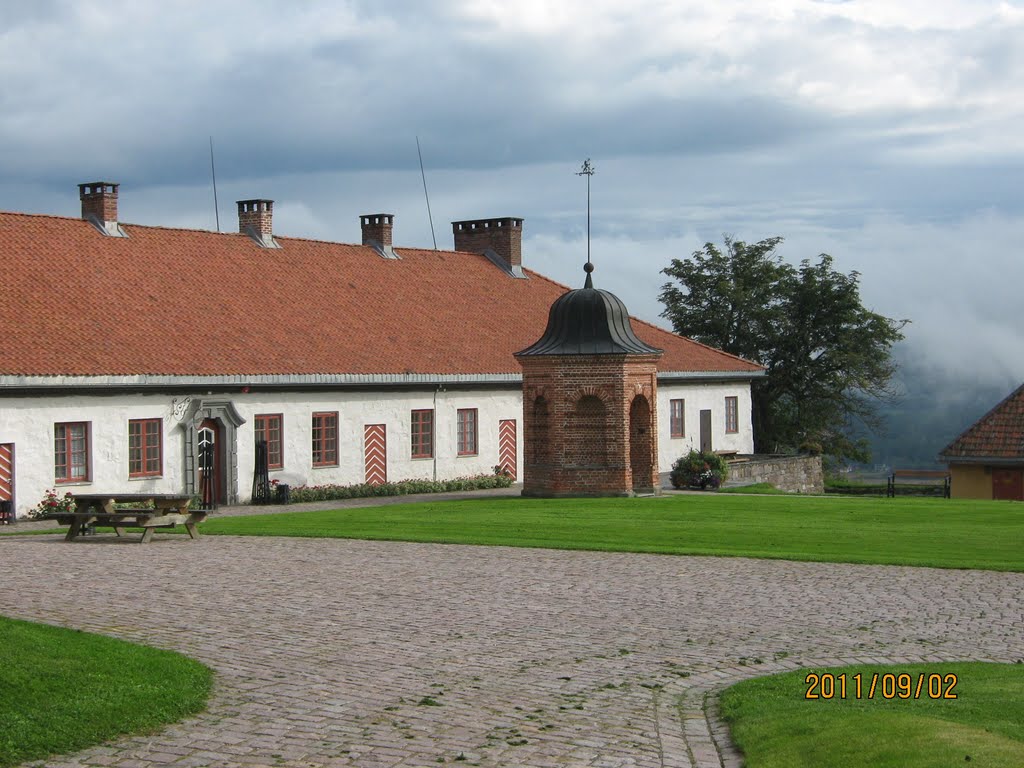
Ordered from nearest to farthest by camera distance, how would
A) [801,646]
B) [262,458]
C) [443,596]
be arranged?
[801,646], [443,596], [262,458]

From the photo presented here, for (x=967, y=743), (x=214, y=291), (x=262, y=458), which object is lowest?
(x=967, y=743)

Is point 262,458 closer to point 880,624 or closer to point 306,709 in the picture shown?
point 880,624

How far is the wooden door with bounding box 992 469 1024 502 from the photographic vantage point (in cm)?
3950

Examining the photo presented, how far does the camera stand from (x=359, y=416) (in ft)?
109

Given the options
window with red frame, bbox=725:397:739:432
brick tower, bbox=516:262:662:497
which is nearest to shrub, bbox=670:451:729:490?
brick tower, bbox=516:262:662:497

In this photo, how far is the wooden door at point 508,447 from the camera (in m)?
37.0

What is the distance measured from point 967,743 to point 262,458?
2371 cm

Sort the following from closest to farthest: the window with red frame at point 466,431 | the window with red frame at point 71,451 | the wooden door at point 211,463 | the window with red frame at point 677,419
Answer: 1. the window with red frame at point 71,451
2. the wooden door at point 211,463
3. the window with red frame at point 466,431
4. the window with red frame at point 677,419

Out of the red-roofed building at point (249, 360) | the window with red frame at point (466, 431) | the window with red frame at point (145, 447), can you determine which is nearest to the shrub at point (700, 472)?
the red-roofed building at point (249, 360)

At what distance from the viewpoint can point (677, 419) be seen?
4225 centimetres

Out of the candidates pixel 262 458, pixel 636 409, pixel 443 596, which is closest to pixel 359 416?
pixel 262 458

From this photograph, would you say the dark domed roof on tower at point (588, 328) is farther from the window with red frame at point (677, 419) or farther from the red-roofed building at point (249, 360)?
the window with red frame at point (677, 419)

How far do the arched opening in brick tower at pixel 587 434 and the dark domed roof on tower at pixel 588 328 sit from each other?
1101 millimetres
